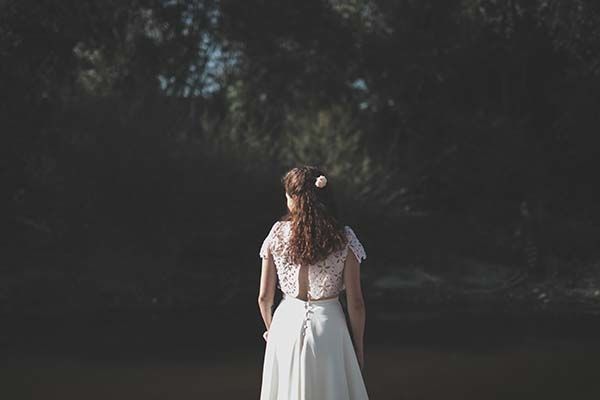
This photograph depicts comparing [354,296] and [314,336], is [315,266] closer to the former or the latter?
[354,296]

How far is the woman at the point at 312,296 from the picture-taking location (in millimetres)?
3631

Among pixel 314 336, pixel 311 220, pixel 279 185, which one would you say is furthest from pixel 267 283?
pixel 279 185

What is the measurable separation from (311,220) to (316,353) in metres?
0.70

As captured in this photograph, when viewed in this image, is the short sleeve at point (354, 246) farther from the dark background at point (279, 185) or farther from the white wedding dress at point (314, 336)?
the dark background at point (279, 185)

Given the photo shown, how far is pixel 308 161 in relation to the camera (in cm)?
1631

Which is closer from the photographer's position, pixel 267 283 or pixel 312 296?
pixel 312 296

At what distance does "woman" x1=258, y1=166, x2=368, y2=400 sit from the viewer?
363 cm

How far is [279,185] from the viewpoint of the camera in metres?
14.2

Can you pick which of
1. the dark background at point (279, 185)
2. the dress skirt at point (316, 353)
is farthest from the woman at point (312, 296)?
the dark background at point (279, 185)

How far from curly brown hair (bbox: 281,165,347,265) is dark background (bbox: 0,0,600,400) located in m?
3.43

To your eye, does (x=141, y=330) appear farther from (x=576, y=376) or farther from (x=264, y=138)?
(x=264, y=138)

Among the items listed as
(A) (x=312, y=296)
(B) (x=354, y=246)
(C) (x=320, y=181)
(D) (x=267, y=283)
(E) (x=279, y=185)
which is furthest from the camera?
(E) (x=279, y=185)

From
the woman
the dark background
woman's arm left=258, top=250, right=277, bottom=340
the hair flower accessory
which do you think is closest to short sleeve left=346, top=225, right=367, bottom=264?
the woman

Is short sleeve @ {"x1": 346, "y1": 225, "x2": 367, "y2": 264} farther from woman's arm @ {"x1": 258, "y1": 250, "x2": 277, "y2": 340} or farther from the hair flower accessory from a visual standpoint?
woman's arm @ {"x1": 258, "y1": 250, "x2": 277, "y2": 340}
